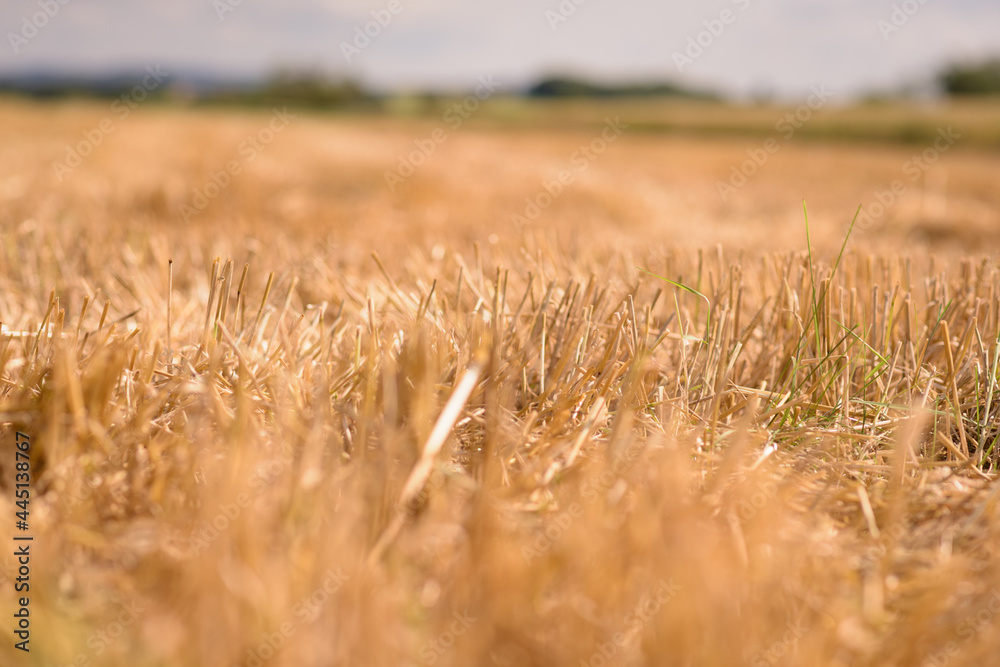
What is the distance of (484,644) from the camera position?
0.39 metres

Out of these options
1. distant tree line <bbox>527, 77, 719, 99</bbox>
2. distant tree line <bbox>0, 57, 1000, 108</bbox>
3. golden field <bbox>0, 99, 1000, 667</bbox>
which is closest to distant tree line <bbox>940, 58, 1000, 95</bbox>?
distant tree line <bbox>0, 57, 1000, 108</bbox>

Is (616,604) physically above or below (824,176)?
below

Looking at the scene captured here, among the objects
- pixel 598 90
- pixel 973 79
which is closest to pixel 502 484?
pixel 973 79

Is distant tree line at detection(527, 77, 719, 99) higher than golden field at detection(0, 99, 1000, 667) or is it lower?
higher

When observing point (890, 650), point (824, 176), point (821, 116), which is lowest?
point (890, 650)

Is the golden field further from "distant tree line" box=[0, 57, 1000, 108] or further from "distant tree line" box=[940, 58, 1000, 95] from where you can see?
"distant tree line" box=[940, 58, 1000, 95]

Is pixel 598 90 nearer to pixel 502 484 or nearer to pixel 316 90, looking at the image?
pixel 316 90

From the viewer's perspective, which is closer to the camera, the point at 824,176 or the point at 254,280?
the point at 254,280

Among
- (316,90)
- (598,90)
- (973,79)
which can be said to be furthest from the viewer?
(598,90)

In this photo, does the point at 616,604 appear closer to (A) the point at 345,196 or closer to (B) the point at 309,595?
(B) the point at 309,595

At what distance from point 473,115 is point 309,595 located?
Result: 32.9m

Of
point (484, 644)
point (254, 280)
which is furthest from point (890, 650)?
point (254, 280)

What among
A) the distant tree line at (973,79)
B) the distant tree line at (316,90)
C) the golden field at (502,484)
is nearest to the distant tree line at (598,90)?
the distant tree line at (316,90)

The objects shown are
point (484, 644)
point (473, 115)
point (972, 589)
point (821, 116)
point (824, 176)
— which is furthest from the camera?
point (473, 115)
